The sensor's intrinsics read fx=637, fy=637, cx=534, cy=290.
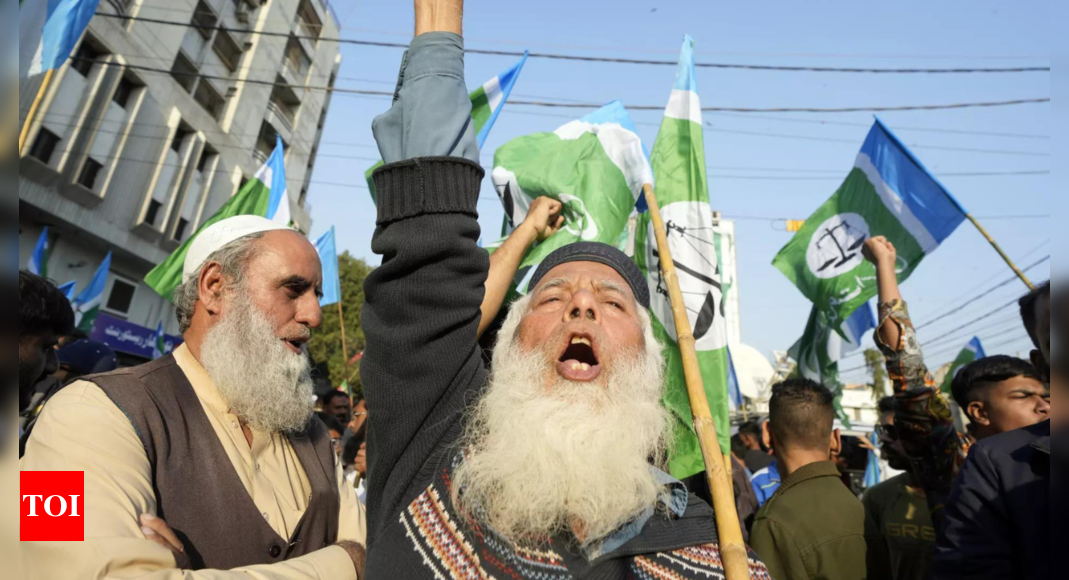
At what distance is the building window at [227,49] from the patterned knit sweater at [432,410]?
2449 centimetres

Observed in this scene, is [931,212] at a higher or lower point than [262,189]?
lower

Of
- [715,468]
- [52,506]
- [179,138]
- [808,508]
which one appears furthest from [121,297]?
[715,468]

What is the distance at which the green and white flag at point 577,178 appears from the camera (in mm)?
3447

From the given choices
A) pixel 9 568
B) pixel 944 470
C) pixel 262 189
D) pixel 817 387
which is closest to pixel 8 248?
pixel 9 568

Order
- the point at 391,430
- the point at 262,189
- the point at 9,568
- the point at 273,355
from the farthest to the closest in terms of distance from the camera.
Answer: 1. the point at 262,189
2. the point at 273,355
3. the point at 391,430
4. the point at 9,568

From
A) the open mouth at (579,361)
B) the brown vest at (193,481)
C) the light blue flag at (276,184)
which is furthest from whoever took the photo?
the light blue flag at (276,184)

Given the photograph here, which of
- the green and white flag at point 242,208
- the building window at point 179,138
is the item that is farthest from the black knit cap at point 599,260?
the building window at point 179,138

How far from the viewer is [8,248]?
73cm

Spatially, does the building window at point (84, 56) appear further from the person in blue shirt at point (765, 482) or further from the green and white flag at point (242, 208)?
the person in blue shirt at point (765, 482)

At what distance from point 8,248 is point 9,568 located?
21.7 inches

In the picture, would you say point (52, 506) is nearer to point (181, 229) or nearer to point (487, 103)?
point (487, 103)

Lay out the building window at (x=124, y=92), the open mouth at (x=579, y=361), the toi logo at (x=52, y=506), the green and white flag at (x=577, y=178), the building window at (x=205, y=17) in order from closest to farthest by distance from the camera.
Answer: the toi logo at (x=52, y=506) → the open mouth at (x=579, y=361) → the green and white flag at (x=577, y=178) → the building window at (x=124, y=92) → the building window at (x=205, y=17)

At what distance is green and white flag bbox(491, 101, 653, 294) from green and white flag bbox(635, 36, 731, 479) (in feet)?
0.60

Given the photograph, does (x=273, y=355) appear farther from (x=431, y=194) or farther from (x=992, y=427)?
(x=992, y=427)
